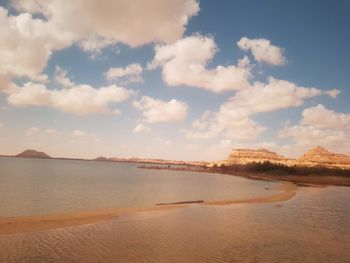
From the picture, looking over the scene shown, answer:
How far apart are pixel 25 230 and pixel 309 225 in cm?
1860

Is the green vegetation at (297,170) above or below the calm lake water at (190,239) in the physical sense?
above

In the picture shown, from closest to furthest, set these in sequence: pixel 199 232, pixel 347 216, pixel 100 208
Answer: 1. pixel 199 232
2. pixel 347 216
3. pixel 100 208

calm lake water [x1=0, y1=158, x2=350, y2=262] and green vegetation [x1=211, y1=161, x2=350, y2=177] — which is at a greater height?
green vegetation [x1=211, y1=161, x2=350, y2=177]

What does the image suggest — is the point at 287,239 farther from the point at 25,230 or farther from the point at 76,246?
the point at 25,230

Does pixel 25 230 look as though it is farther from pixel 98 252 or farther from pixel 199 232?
pixel 199 232

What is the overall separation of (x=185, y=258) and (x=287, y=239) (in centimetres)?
728

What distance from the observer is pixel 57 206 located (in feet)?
94.3

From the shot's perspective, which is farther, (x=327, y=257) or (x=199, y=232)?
(x=199, y=232)

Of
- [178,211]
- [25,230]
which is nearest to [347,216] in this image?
[178,211]

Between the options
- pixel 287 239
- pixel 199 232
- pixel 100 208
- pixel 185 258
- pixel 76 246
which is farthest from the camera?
pixel 100 208

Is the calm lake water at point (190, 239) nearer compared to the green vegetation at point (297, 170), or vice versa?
the calm lake water at point (190, 239)

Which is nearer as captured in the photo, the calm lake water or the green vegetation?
the calm lake water

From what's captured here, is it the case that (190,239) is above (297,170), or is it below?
below

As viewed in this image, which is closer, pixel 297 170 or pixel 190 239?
pixel 190 239
